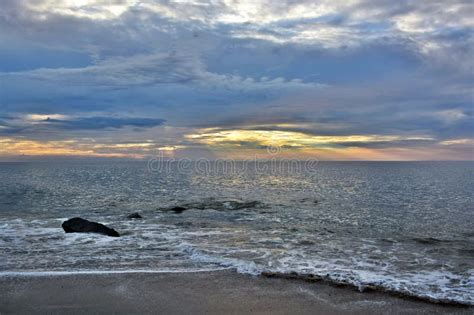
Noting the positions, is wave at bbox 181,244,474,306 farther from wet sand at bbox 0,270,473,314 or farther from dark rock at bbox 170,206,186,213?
dark rock at bbox 170,206,186,213

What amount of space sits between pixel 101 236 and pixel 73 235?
1.56m

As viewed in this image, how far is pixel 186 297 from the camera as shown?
11.7 meters

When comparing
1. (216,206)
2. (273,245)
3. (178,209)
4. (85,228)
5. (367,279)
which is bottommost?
(216,206)

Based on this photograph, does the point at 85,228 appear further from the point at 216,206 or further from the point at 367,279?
the point at 216,206

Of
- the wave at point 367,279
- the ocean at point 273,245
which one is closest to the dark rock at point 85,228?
the ocean at point 273,245

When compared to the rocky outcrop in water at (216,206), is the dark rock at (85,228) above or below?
above

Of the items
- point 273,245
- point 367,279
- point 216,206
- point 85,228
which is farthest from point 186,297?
point 216,206

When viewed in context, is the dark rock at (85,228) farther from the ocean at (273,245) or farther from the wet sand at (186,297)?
the wet sand at (186,297)

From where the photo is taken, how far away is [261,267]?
603 inches

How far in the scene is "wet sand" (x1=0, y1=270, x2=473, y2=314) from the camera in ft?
35.5

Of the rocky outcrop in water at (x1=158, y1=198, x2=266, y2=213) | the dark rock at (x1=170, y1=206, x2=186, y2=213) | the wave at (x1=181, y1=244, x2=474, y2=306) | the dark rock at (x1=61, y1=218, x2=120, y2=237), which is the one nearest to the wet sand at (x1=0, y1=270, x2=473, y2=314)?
the wave at (x1=181, y1=244, x2=474, y2=306)

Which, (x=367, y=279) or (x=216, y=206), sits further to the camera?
(x=216, y=206)

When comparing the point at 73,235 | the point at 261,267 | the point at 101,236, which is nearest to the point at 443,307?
the point at 261,267

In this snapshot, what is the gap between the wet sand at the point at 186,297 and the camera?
426 inches
